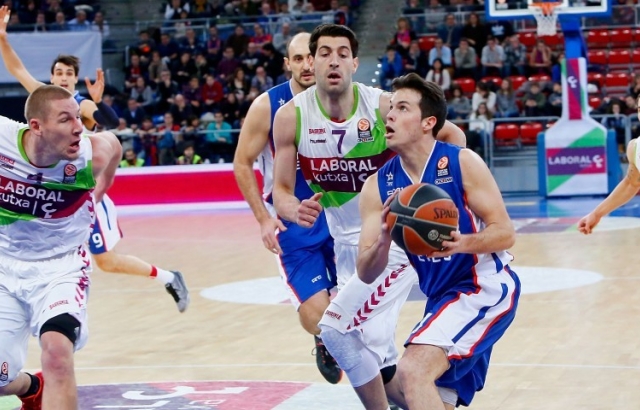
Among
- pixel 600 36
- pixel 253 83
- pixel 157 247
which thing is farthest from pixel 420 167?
pixel 600 36

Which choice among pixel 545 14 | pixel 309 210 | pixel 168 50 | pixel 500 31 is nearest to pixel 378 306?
pixel 309 210

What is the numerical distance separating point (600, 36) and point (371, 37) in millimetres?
4861

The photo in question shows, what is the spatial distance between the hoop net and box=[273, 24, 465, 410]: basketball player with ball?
12.6 m

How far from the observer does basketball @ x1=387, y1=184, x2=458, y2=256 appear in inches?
188

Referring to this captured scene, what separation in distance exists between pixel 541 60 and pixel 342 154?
1626cm

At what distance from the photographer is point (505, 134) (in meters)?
20.5

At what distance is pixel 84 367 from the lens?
8.16 meters

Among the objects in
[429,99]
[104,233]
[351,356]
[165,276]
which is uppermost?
[429,99]

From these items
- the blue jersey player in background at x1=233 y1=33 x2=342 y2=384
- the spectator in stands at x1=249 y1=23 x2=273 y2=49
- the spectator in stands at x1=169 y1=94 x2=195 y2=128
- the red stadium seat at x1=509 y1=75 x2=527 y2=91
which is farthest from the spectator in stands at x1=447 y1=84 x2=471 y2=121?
the blue jersey player in background at x1=233 y1=33 x2=342 y2=384

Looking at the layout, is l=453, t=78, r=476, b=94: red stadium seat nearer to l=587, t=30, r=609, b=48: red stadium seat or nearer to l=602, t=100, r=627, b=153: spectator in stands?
l=602, t=100, r=627, b=153: spectator in stands

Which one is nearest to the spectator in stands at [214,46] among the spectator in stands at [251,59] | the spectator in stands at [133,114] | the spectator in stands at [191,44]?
the spectator in stands at [191,44]

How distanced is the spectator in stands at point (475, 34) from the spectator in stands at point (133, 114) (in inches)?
246

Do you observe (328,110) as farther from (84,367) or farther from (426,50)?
(426,50)

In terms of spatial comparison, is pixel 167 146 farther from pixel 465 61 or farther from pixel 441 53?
pixel 465 61
